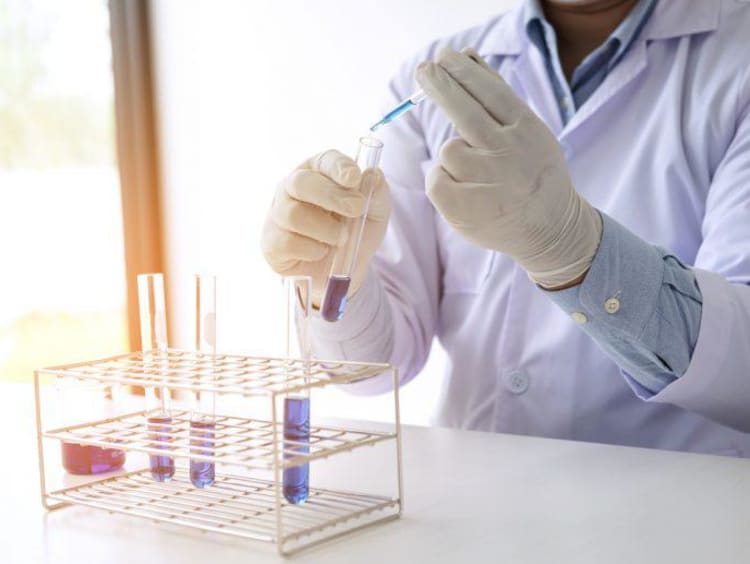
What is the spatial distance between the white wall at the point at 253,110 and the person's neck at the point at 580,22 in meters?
1.36

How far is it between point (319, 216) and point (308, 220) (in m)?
0.02

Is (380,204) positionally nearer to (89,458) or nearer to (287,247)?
(287,247)

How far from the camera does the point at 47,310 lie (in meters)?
3.79

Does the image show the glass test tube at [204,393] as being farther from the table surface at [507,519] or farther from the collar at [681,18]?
the collar at [681,18]

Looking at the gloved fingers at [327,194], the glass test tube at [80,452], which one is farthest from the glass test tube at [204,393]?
the gloved fingers at [327,194]

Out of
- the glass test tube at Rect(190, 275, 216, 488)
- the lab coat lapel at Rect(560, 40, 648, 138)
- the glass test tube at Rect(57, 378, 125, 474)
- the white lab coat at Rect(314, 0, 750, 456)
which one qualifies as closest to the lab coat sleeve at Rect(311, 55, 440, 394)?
the white lab coat at Rect(314, 0, 750, 456)

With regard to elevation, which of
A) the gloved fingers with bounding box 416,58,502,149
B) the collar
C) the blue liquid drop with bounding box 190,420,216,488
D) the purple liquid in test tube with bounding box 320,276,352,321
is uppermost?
the collar

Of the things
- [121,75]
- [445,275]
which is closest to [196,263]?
[121,75]

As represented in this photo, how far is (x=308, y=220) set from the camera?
146 centimetres

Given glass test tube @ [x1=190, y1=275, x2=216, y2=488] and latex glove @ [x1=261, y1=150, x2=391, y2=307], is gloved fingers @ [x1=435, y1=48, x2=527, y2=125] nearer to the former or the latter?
latex glove @ [x1=261, y1=150, x2=391, y2=307]

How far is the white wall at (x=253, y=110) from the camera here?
3.49 metres

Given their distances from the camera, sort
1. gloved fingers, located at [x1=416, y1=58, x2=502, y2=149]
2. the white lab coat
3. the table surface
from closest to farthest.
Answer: the table surface < gloved fingers, located at [x1=416, y1=58, x2=502, y2=149] < the white lab coat

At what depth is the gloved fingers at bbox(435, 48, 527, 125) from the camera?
1263 mm

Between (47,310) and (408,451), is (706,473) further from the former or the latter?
(47,310)
